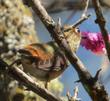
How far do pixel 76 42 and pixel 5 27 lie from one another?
2128 mm

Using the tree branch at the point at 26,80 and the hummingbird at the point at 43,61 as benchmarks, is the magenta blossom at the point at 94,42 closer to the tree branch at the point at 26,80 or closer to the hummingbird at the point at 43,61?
the hummingbird at the point at 43,61

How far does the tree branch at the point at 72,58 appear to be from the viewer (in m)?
1.07

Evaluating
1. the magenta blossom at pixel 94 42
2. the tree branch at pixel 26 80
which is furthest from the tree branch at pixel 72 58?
the magenta blossom at pixel 94 42

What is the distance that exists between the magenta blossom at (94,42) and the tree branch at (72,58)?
264 millimetres

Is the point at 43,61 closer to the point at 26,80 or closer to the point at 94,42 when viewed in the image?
the point at 26,80

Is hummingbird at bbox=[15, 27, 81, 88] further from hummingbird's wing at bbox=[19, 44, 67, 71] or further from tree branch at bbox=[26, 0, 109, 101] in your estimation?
tree branch at bbox=[26, 0, 109, 101]

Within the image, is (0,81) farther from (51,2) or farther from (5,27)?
(51,2)

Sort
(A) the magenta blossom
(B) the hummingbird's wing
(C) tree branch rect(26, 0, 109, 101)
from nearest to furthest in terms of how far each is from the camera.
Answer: (C) tree branch rect(26, 0, 109, 101), (B) the hummingbird's wing, (A) the magenta blossom

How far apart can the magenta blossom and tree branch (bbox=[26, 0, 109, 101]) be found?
26 cm

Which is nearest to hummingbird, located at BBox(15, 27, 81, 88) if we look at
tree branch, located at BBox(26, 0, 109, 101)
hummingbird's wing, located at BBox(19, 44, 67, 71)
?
hummingbird's wing, located at BBox(19, 44, 67, 71)

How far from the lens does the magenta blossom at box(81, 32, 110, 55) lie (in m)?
1.39

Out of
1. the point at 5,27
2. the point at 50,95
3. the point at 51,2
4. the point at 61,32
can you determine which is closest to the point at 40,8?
the point at 61,32

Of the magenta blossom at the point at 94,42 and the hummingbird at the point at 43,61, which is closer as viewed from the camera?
the hummingbird at the point at 43,61

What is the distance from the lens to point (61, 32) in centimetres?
109
